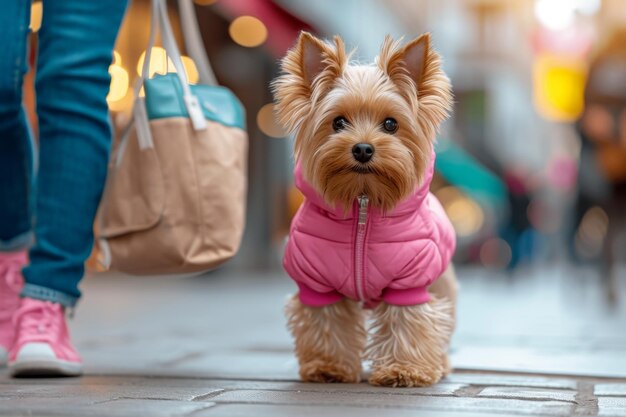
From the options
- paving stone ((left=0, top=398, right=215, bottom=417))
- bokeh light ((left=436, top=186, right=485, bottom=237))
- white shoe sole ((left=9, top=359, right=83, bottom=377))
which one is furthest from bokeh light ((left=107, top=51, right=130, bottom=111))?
bokeh light ((left=436, top=186, right=485, bottom=237))

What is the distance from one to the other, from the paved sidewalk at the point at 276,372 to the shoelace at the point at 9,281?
38 cm

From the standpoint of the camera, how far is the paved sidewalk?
276 cm

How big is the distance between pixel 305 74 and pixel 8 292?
146 centimetres

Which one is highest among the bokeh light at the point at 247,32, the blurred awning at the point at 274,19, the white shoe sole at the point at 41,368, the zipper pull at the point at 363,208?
the bokeh light at the point at 247,32

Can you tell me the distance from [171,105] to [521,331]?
3.10 meters

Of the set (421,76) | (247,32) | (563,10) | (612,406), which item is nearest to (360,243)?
(421,76)

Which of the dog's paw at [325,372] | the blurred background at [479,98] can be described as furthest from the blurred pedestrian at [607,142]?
the dog's paw at [325,372]

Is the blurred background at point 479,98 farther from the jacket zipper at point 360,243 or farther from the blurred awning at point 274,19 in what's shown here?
the jacket zipper at point 360,243

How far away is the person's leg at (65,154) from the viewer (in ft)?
11.6

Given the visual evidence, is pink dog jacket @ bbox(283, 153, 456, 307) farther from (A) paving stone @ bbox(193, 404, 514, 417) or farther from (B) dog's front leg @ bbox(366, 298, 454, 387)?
(A) paving stone @ bbox(193, 404, 514, 417)

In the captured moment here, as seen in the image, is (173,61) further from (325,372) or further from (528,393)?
(528,393)

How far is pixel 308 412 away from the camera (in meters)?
2.68

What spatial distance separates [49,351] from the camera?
3.42m

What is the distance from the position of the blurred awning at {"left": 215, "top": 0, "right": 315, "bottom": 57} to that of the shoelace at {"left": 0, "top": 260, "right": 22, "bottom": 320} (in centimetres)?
679
